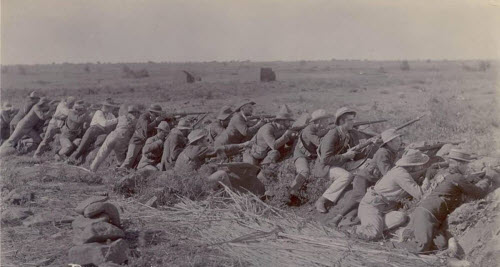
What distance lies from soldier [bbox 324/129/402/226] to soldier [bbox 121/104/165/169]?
5.26m

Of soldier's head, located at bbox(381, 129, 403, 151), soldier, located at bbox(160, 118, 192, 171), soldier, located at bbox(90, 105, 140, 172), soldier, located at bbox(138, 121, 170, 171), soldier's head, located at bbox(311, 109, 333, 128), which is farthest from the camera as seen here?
soldier, located at bbox(90, 105, 140, 172)

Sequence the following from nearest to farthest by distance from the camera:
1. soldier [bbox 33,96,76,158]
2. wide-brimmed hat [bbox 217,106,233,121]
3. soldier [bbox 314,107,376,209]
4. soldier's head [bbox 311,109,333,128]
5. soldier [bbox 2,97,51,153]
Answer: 1. soldier [bbox 314,107,376,209]
2. soldier's head [bbox 311,109,333,128]
3. wide-brimmed hat [bbox 217,106,233,121]
4. soldier [bbox 33,96,76,158]
5. soldier [bbox 2,97,51,153]

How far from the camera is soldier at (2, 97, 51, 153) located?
13.6m

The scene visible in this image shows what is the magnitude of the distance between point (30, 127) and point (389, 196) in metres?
9.84

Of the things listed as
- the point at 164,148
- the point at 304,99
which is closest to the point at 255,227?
the point at 164,148

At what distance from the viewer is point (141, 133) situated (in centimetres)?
1161

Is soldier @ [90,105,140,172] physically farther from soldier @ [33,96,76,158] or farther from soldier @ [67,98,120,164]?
soldier @ [33,96,76,158]

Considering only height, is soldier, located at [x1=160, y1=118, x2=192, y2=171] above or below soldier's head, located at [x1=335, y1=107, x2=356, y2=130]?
below

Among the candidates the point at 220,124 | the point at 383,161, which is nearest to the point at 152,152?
the point at 220,124

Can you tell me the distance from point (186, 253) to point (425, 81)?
19800 mm

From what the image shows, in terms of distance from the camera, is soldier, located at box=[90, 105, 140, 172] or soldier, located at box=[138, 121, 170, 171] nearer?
soldier, located at box=[138, 121, 170, 171]

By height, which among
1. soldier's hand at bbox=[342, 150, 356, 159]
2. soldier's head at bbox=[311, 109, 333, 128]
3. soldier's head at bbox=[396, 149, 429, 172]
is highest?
soldier's head at bbox=[311, 109, 333, 128]

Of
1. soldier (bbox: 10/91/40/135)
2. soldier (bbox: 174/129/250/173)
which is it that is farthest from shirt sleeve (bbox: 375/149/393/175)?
soldier (bbox: 10/91/40/135)

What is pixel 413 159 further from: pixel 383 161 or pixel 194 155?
pixel 194 155
